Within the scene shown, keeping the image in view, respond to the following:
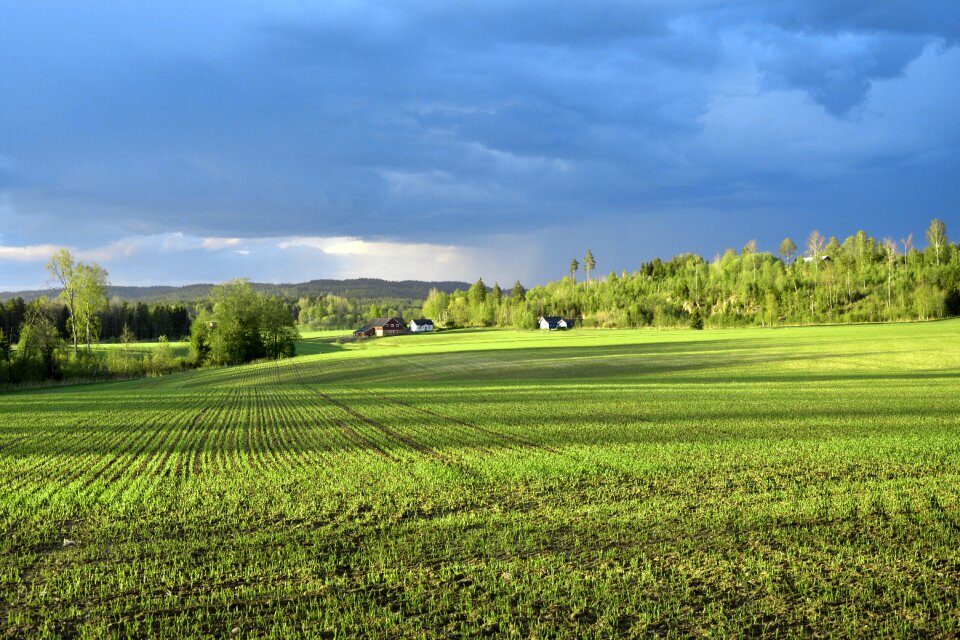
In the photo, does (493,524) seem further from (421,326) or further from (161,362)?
(421,326)

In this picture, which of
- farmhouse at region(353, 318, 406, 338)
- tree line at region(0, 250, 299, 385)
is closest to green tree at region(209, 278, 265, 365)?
tree line at region(0, 250, 299, 385)

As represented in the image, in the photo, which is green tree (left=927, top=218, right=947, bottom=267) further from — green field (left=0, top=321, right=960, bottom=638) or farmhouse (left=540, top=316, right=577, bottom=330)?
green field (left=0, top=321, right=960, bottom=638)

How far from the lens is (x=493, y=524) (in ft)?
37.8

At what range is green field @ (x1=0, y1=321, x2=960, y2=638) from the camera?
795 centimetres

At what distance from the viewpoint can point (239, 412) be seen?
3102 cm

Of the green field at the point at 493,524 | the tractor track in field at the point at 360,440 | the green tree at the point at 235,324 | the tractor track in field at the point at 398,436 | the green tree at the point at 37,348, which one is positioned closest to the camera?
the green field at the point at 493,524

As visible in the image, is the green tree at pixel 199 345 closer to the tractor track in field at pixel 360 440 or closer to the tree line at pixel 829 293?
the tractor track in field at pixel 360 440

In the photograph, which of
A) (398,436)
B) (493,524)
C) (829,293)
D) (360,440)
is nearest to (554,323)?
(829,293)

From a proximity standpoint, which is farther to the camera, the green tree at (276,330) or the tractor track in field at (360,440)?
the green tree at (276,330)

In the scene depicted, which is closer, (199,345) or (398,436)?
(398,436)

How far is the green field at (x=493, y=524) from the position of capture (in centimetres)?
795

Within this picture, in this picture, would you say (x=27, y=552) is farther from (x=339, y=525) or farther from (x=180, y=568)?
(x=339, y=525)

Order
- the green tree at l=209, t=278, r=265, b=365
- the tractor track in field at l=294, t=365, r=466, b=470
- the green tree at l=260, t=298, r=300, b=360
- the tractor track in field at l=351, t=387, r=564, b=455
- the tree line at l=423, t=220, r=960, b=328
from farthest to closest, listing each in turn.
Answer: the tree line at l=423, t=220, r=960, b=328 < the green tree at l=260, t=298, r=300, b=360 < the green tree at l=209, t=278, r=265, b=365 < the tractor track in field at l=351, t=387, r=564, b=455 < the tractor track in field at l=294, t=365, r=466, b=470

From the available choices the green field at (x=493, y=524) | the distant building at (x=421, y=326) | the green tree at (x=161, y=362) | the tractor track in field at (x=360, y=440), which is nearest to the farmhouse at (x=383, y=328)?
the distant building at (x=421, y=326)
